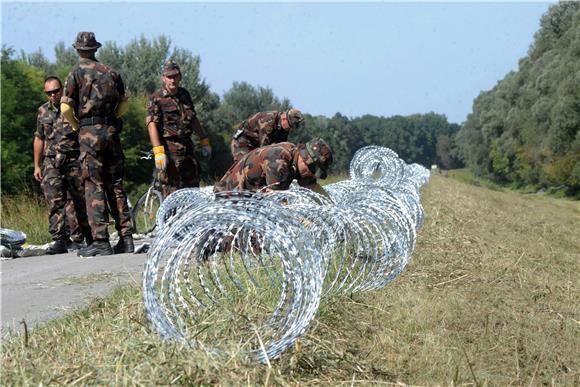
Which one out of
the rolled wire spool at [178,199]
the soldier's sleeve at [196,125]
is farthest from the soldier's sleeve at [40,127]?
the rolled wire spool at [178,199]

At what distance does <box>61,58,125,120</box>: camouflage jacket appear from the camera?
11.0 meters

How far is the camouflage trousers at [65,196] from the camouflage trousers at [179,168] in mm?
1168

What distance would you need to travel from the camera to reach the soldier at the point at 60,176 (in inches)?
489

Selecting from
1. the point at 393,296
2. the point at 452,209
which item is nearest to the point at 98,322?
the point at 393,296

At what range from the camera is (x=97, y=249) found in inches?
447

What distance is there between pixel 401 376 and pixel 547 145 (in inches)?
2262

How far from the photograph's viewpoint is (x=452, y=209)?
22.3 m

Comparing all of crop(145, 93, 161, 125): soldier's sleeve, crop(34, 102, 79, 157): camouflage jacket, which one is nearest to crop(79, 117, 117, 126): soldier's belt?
crop(34, 102, 79, 157): camouflage jacket

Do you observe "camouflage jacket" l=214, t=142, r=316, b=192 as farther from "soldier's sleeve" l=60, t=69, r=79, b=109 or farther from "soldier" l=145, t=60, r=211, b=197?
"soldier" l=145, t=60, r=211, b=197

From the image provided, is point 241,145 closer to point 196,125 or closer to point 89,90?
point 196,125

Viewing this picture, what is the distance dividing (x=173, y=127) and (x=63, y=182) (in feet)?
5.51

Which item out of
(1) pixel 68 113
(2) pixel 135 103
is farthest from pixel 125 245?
(2) pixel 135 103

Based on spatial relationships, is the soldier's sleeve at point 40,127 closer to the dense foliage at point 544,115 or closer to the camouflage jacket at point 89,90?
the camouflage jacket at point 89,90

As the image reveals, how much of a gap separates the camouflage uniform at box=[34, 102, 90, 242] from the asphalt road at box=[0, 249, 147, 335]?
47cm
